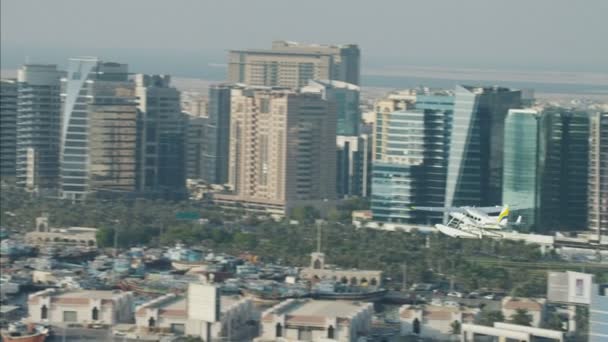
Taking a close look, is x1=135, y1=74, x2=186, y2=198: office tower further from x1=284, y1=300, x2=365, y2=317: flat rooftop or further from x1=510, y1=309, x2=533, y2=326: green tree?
x1=510, y1=309, x2=533, y2=326: green tree

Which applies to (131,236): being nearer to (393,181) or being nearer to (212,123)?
(393,181)

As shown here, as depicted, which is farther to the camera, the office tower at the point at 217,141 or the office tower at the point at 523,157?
the office tower at the point at 217,141

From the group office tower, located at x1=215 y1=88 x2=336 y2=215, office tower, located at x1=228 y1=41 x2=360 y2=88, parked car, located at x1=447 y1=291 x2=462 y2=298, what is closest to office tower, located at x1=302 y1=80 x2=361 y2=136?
→ office tower, located at x1=215 y1=88 x2=336 y2=215

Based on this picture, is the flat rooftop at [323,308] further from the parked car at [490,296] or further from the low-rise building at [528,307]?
the parked car at [490,296]

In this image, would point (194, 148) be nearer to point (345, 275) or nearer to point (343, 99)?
point (343, 99)

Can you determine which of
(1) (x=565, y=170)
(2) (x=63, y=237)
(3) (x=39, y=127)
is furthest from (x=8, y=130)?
(1) (x=565, y=170)

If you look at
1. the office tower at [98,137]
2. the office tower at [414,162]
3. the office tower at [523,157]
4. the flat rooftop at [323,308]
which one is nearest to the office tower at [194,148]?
the office tower at [98,137]
